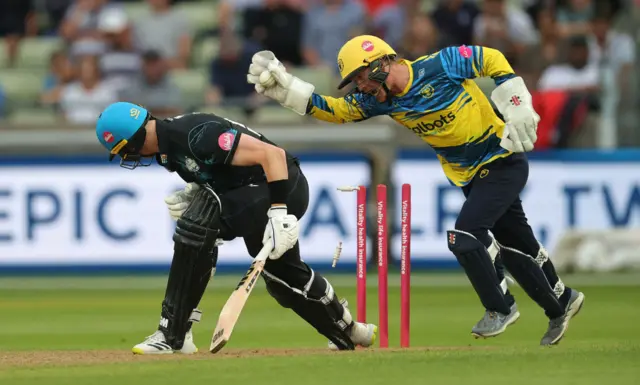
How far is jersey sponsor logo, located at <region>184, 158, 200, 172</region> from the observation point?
28.5ft

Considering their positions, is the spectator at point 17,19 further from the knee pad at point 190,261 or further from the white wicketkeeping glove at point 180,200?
the knee pad at point 190,261

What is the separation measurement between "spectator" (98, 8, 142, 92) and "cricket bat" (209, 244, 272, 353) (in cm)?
897

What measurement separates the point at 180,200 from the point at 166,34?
926 cm

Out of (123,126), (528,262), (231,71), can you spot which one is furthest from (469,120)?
(231,71)

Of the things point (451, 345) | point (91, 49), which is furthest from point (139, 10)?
point (451, 345)

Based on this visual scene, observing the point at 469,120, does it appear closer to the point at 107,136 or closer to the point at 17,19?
the point at 107,136

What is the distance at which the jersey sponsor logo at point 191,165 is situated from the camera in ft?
28.5

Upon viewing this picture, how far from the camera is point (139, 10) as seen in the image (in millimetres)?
19047

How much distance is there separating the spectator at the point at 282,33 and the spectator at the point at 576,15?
11.2 feet

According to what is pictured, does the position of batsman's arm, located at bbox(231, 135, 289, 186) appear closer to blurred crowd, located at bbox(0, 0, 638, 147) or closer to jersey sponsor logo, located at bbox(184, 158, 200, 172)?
jersey sponsor logo, located at bbox(184, 158, 200, 172)

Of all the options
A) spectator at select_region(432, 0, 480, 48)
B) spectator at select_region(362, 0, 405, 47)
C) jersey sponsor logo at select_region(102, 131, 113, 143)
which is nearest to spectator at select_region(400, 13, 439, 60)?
spectator at select_region(362, 0, 405, 47)

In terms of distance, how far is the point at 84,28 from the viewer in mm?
18266

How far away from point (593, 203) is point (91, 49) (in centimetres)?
669

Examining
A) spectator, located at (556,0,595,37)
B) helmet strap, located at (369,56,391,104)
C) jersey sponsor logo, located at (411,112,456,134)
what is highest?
helmet strap, located at (369,56,391,104)
